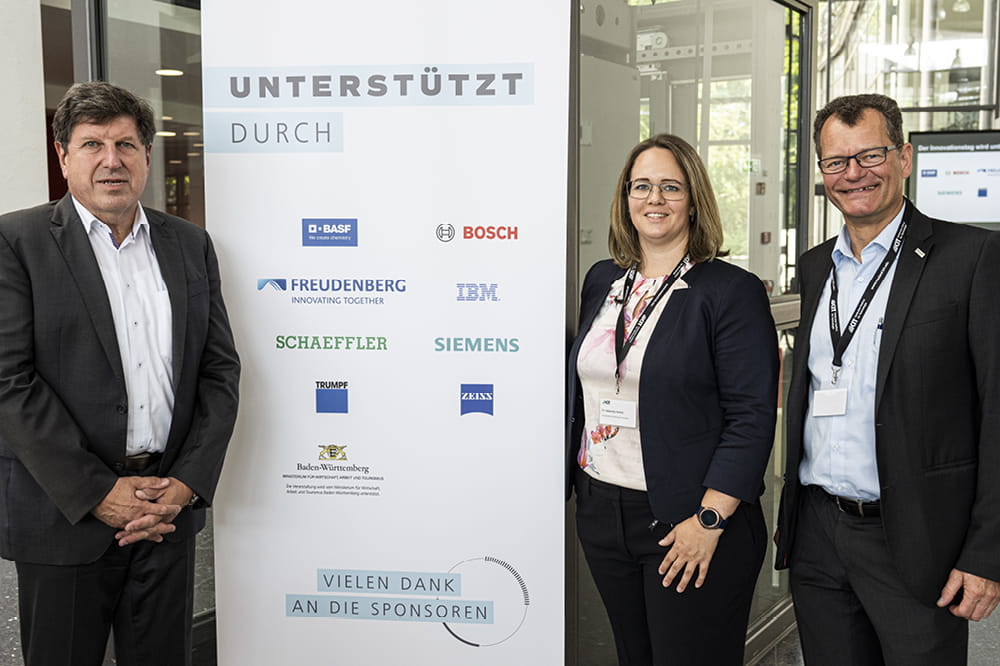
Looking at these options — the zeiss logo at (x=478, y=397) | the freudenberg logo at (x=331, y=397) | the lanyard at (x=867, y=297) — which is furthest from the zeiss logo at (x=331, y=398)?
the lanyard at (x=867, y=297)

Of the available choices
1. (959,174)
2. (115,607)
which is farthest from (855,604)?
(959,174)

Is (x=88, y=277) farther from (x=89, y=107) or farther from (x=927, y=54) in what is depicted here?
(x=927, y=54)

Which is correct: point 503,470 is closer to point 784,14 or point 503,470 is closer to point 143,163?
point 143,163

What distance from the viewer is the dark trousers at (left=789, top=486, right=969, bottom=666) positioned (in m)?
1.93

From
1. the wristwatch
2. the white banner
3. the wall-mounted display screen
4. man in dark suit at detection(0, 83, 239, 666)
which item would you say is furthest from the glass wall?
man in dark suit at detection(0, 83, 239, 666)

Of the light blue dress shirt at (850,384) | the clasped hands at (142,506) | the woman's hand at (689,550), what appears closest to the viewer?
the light blue dress shirt at (850,384)

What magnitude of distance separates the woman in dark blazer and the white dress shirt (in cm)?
108

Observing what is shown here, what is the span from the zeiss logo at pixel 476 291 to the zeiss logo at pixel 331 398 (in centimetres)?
43

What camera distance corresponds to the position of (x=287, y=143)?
2.58 metres

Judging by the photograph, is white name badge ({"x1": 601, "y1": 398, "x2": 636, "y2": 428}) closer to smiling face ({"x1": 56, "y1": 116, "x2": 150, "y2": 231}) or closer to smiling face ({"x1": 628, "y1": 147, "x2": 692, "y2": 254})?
smiling face ({"x1": 628, "y1": 147, "x2": 692, "y2": 254})

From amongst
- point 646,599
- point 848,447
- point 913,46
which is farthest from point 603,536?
point 913,46

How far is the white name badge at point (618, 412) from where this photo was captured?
7.17 feet

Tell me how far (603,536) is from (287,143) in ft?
4.57

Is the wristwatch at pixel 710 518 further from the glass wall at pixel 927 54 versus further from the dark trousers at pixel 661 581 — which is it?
the glass wall at pixel 927 54
